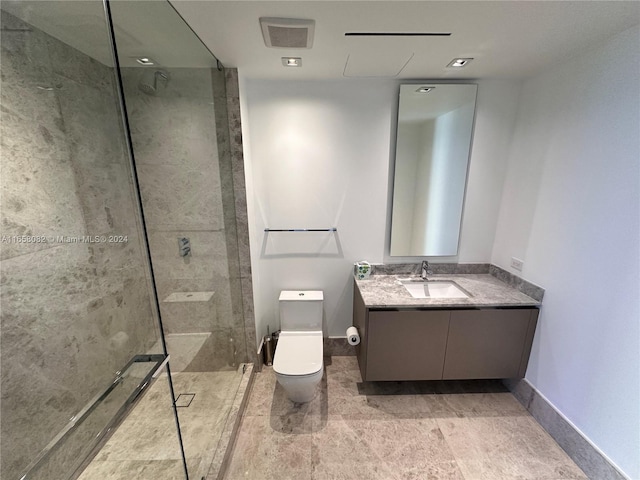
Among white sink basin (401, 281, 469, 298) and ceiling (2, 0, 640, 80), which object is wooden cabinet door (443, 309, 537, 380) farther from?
ceiling (2, 0, 640, 80)

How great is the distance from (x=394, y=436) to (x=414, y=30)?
2.42m

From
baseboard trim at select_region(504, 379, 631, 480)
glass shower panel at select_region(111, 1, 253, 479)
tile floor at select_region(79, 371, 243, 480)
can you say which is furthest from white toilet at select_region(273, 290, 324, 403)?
baseboard trim at select_region(504, 379, 631, 480)

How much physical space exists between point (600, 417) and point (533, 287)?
0.76 m

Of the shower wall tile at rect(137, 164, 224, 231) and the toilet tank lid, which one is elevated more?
the shower wall tile at rect(137, 164, 224, 231)

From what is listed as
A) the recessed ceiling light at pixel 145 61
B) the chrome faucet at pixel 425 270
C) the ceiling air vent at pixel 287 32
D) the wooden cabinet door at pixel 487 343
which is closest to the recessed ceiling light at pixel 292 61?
the ceiling air vent at pixel 287 32

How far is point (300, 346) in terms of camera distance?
198cm

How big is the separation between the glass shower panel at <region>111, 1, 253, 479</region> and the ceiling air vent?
0.41 meters

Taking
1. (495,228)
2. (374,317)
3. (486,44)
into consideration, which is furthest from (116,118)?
(495,228)

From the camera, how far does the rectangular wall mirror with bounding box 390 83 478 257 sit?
6.41 feet

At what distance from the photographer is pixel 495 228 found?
7.18 feet

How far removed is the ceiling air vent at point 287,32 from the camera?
1170 millimetres

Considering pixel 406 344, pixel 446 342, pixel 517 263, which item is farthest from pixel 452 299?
pixel 517 263

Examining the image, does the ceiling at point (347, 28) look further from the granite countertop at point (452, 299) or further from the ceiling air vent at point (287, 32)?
the granite countertop at point (452, 299)

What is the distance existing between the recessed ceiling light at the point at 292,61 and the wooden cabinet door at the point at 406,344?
1.74m
